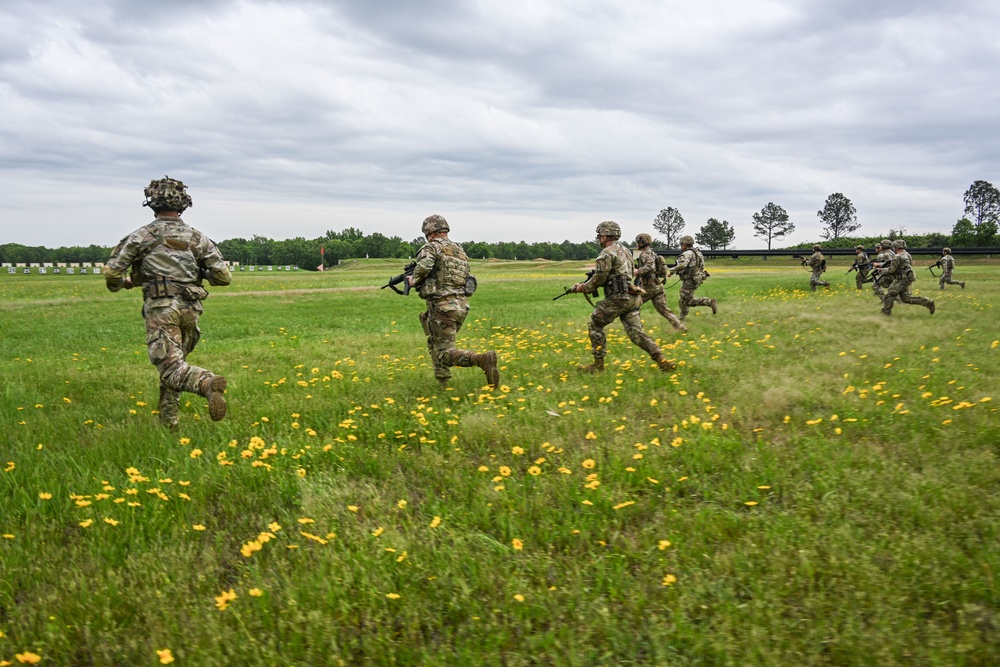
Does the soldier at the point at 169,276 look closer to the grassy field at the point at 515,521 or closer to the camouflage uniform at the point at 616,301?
the grassy field at the point at 515,521

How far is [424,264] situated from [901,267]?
41.7ft

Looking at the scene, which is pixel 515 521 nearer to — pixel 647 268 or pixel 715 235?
pixel 647 268

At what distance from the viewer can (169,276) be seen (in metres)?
6.37

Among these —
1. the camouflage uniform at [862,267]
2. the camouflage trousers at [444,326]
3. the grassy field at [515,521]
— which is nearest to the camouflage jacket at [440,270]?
the camouflage trousers at [444,326]

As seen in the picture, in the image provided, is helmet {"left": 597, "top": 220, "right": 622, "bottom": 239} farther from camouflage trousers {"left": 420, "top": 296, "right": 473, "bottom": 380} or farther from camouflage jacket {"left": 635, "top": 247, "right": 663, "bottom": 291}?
camouflage jacket {"left": 635, "top": 247, "right": 663, "bottom": 291}

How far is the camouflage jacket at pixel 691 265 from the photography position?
16250 mm

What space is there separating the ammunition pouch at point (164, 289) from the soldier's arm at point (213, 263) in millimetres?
267

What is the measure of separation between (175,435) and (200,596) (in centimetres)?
311

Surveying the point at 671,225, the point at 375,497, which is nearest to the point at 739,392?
the point at 375,497

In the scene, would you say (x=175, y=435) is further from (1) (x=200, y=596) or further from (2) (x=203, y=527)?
(1) (x=200, y=596)

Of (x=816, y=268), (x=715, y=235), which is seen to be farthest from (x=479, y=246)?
(x=816, y=268)

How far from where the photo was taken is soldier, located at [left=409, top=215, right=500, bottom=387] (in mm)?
8188

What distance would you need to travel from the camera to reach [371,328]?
16.5 meters

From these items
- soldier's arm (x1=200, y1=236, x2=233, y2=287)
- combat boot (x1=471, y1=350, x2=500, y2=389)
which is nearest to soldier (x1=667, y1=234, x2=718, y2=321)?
combat boot (x1=471, y1=350, x2=500, y2=389)
